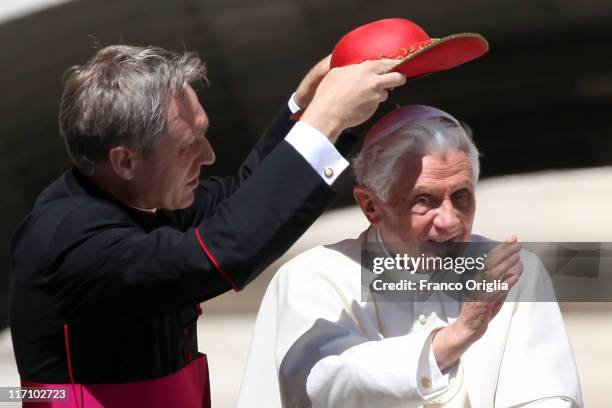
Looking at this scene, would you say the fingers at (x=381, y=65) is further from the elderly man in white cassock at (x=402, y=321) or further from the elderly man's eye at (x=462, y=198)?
the elderly man's eye at (x=462, y=198)

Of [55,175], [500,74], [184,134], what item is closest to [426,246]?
[184,134]

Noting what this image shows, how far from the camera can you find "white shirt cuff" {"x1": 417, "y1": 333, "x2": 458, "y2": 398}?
2.26 metres

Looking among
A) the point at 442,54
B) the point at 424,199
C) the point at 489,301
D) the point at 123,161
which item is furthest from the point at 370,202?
the point at 123,161

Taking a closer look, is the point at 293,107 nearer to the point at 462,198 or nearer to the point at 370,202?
the point at 370,202

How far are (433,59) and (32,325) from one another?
3.26 feet

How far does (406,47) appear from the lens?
236cm

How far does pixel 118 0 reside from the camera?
6.43m

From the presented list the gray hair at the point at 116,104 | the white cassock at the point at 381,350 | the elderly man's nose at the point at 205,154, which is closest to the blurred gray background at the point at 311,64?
the white cassock at the point at 381,350

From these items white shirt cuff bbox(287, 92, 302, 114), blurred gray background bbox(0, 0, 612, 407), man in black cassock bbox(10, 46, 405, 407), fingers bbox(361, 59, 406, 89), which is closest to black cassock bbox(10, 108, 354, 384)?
man in black cassock bbox(10, 46, 405, 407)

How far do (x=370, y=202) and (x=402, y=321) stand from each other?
0.91 ft

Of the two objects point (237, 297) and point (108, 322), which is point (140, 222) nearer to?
point (108, 322)

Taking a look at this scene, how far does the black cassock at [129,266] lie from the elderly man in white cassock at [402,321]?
9.7 inches

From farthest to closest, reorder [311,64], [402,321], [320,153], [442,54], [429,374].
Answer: [311,64]
[402,321]
[442,54]
[429,374]
[320,153]

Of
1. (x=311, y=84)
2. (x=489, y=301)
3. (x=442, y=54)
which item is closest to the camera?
(x=489, y=301)
